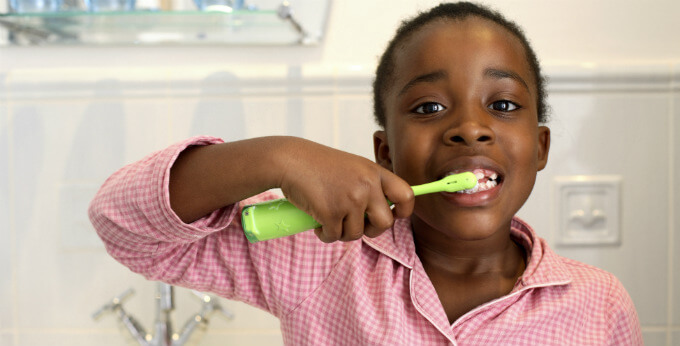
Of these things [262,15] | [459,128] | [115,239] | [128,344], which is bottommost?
[128,344]

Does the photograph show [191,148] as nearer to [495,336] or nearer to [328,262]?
[328,262]

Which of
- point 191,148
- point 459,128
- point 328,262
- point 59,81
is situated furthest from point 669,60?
point 59,81

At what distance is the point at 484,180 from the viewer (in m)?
0.73

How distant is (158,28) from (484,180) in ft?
1.95

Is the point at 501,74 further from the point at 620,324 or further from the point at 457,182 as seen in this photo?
the point at 620,324

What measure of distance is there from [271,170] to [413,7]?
55 centimetres

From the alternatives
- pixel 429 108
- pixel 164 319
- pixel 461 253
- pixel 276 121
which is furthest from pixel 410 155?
pixel 164 319

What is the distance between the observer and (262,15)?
96 cm

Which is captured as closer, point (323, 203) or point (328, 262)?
point (323, 203)

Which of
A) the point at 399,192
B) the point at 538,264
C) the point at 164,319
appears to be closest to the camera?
the point at 399,192

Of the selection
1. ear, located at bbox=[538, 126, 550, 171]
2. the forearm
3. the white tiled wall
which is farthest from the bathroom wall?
the forearm

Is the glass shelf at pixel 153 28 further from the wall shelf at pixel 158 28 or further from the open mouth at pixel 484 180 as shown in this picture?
the open mouth at pixel 484 180

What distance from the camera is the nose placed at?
0.72 meters

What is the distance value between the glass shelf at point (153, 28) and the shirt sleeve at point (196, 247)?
0.99 ft
